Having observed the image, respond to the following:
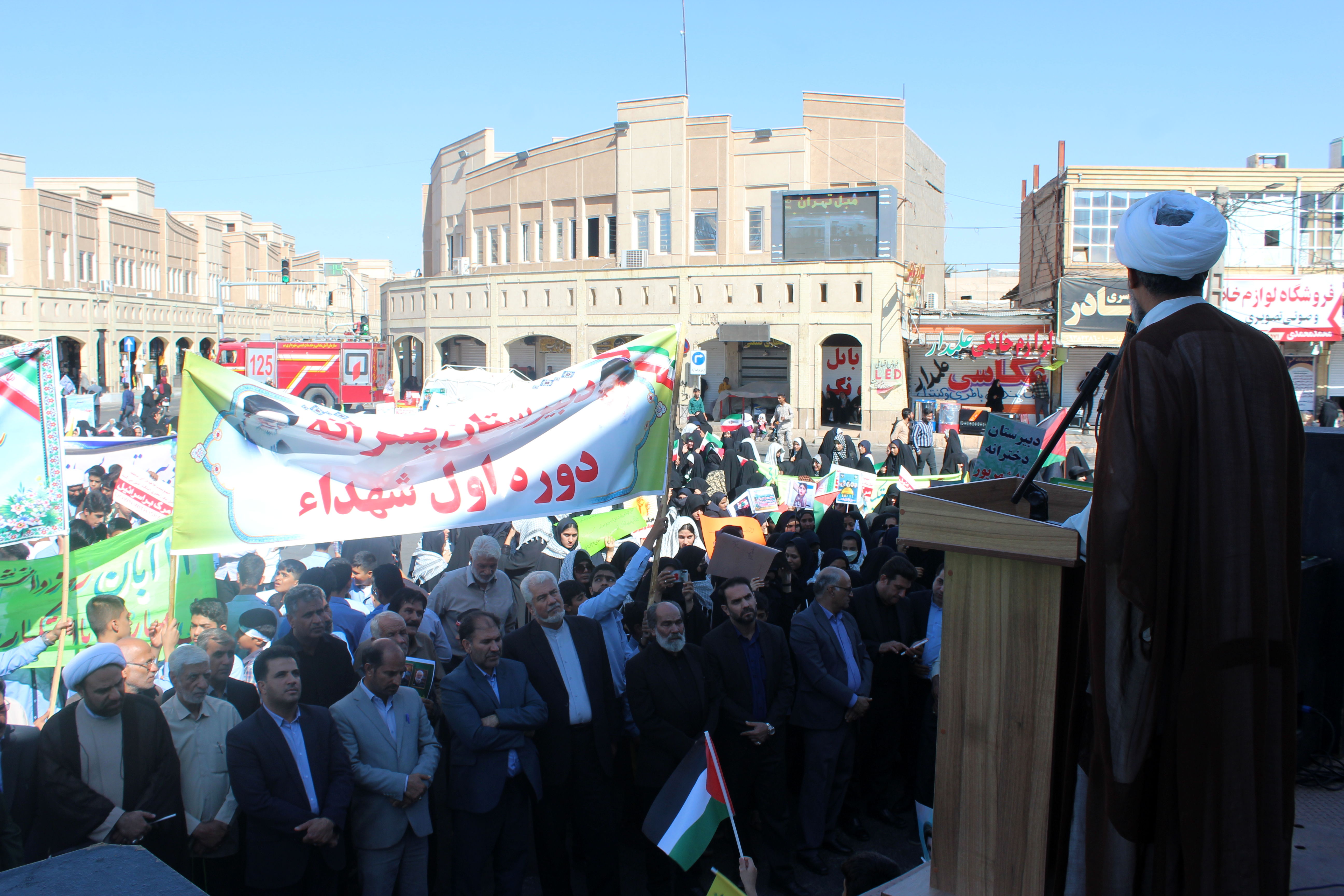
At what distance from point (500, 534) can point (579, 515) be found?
2.97ft

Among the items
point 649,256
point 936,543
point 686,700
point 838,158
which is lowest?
point 686,700

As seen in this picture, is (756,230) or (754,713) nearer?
(754,713)

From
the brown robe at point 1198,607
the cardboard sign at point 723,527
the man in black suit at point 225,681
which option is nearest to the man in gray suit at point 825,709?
the man in black suit at point 225,681

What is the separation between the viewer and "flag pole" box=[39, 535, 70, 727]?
5.25 metres

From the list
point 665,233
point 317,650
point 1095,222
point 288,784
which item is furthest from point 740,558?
point 665,233

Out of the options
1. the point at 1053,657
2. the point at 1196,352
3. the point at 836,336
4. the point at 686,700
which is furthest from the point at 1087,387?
the point at 836,336

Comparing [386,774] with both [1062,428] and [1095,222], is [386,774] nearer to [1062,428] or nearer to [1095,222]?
[1062,428]

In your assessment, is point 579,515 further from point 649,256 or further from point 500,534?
point 649,256

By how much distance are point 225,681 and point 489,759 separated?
141 cm

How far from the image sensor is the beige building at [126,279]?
46.8 metres

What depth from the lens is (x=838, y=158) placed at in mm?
37219

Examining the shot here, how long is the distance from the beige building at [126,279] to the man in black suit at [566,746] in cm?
2981

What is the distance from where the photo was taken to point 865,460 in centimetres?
1644

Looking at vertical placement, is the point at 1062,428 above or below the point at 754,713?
above
